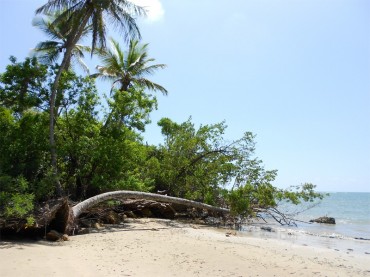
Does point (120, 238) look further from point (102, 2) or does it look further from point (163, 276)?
point (102, 2)

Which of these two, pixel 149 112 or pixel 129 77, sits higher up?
pixel 129 77

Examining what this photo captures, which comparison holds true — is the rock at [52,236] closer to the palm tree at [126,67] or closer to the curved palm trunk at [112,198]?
the curved palm trunk at [112,198]

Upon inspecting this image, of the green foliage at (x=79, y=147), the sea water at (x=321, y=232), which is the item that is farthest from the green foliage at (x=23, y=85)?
the sea water at (x=321, y=232)

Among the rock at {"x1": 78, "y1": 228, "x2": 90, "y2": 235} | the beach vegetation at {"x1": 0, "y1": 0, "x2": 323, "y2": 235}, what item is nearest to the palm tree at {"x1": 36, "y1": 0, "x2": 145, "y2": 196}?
the beach vegetation at {"x1": 0, "y1": 0, "x2": 323, "y2": 235}

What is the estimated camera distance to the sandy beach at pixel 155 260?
625 cm

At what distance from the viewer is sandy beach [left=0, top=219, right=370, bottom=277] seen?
246 inches

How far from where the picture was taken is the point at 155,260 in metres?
7.23

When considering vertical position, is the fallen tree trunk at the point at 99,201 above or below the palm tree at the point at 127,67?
below

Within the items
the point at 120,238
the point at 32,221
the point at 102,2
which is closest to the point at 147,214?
the point at 120,238

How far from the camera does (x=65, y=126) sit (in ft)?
45.9

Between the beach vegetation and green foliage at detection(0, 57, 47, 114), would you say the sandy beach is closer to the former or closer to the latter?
the beach vegetation

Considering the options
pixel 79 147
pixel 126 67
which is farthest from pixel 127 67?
pixel 79 147

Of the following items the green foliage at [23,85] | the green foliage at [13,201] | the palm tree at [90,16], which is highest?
the palm tree at [90,16]

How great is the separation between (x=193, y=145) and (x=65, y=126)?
7.01 metres
